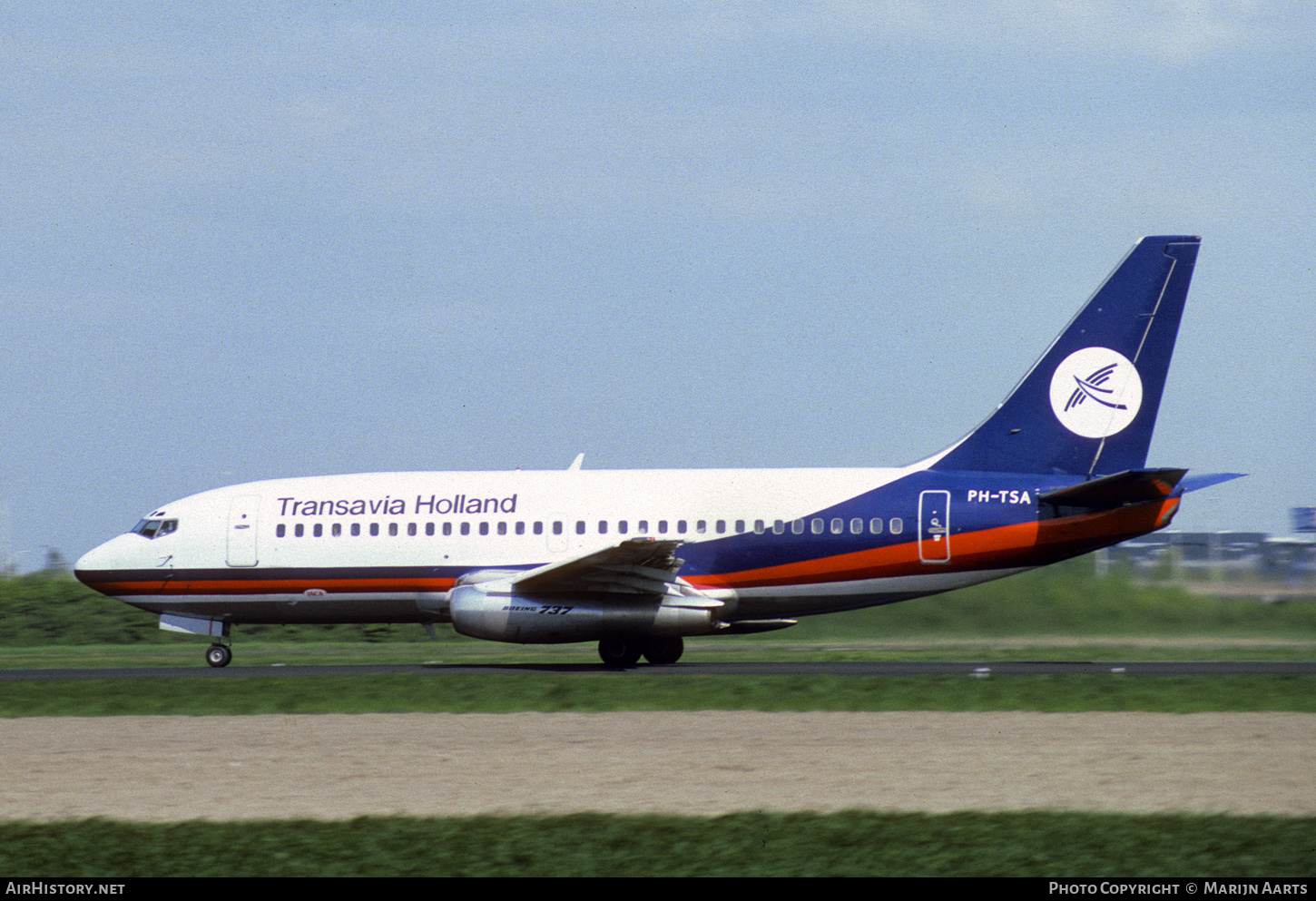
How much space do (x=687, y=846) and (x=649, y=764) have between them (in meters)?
3.74

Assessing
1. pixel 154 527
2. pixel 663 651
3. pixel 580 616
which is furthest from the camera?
pixel 154 527

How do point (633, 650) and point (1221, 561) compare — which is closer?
point (633, 650)

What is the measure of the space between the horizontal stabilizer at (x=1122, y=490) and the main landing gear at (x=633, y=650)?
280 inches

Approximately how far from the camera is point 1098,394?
1007 inches

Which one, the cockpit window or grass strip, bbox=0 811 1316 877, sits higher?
the cockpit window

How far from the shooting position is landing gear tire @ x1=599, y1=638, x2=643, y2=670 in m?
25.7

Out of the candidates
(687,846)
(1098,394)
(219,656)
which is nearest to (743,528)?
(1098,394)

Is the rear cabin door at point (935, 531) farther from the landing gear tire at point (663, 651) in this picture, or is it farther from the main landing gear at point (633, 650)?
the landing gear tire at point (663, 651)

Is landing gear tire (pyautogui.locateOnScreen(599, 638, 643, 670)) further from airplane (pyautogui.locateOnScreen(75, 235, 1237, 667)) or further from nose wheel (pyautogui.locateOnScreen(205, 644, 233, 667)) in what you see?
nose wheel (pyautogui.locateOnScreen(205, 644, 233, 667))

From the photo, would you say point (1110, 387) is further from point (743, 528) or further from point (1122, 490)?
point (743, 528)

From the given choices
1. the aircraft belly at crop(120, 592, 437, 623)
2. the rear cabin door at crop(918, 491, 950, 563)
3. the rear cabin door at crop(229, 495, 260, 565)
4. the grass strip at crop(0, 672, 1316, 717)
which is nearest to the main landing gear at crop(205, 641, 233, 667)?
the aircraft belly at crop(120, 592, 437, 623)

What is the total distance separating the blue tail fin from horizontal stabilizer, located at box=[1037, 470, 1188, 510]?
1342mm

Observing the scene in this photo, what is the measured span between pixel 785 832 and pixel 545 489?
16956mm

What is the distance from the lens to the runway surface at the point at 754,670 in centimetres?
2234
